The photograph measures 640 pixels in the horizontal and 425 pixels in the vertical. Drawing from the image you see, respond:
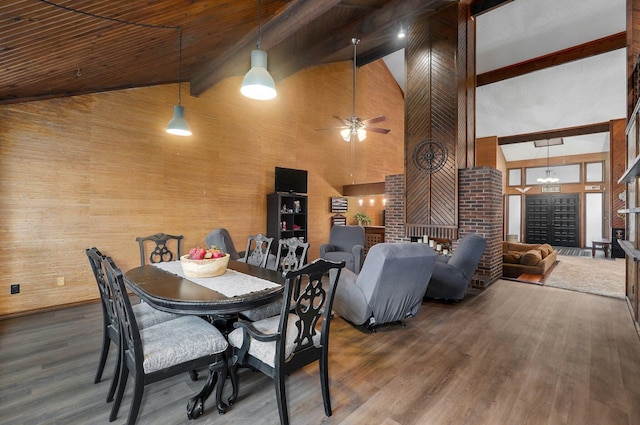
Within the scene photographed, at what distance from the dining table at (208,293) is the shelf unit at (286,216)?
3398 mm

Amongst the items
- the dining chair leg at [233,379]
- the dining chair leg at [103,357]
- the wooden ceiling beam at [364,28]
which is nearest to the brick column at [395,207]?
the wooden ceiling beam at [364,28]

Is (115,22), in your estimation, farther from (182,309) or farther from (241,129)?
(241,129)

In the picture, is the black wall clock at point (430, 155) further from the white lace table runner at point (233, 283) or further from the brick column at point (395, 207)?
the white lace table runner at point (233, 283)

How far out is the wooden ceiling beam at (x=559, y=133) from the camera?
9305mm

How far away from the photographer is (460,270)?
13.7 ft

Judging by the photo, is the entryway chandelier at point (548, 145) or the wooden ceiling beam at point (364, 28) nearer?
the wooden ceiling beam at point (364, 28)

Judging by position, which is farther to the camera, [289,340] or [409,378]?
[409,378]

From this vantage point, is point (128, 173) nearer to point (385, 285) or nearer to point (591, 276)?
point (385, 285)

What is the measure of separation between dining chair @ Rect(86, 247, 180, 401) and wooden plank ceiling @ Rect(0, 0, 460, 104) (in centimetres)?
176

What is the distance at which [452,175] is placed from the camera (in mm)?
5266

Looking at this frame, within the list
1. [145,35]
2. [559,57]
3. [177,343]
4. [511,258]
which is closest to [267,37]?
[145,35]

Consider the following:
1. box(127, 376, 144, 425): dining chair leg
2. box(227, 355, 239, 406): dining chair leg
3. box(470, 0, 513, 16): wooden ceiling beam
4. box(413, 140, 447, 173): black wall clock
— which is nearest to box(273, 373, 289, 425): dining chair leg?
box(227, 355, 239, 406): dining chair leg

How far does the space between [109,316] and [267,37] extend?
362 centimetres

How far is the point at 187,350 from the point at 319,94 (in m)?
6.87
